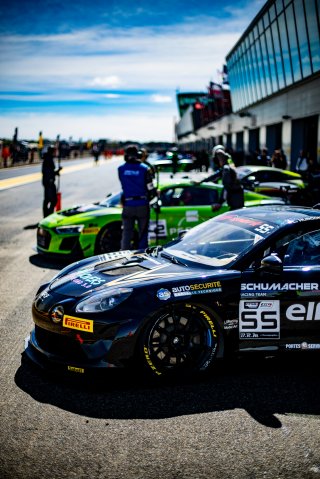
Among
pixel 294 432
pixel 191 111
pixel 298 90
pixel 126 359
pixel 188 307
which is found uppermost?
pixel 191 111

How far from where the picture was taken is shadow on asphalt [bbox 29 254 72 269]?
8.22m

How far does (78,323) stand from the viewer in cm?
385

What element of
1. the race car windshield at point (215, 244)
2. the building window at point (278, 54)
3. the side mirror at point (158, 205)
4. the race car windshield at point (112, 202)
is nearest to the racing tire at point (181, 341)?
the race car windshield at point (215, 244)

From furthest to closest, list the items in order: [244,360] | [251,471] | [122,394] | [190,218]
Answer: [190,218] < [244,360] < [122,394] < [251,471]

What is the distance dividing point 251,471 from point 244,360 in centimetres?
132

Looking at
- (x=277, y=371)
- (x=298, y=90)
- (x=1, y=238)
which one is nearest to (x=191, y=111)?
(x=298, y=90)

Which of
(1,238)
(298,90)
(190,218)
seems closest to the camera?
(190,218)

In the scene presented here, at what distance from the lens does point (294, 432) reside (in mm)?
3363

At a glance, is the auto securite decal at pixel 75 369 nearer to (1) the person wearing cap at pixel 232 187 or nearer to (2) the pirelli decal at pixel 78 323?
(2) the pirelli decal at pixel 78 323

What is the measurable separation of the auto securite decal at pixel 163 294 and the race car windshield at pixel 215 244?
588 millimetres

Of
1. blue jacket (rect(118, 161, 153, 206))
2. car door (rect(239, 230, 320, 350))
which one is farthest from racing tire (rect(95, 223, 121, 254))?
car door (rect(239, 230, 320, 350))

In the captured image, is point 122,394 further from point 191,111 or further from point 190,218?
point 191,111

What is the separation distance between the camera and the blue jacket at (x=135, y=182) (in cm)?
755

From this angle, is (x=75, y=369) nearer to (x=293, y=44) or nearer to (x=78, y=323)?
(x=78, y=323)
